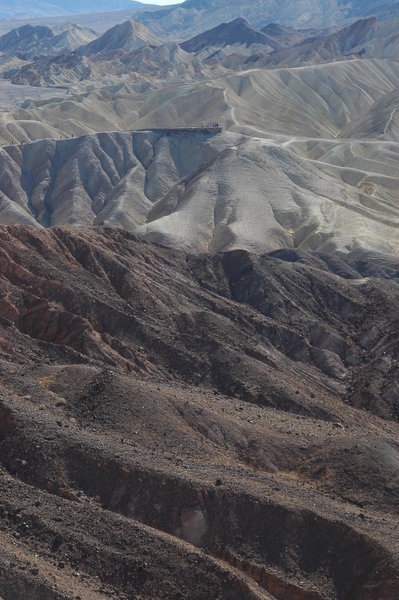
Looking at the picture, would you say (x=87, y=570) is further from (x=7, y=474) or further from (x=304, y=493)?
(x=304, y=493)

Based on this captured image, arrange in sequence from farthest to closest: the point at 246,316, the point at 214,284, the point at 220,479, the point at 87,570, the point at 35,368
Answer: the point at 214,284, the point at 246,316, the point at 35,368, the point at 220,479, the point at 87,570

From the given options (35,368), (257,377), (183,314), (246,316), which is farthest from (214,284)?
(35,368)

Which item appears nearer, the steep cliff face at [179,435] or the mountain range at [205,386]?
the steep cliff face at [179,435]

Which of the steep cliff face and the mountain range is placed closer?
the steep cliff face

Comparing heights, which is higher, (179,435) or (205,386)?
(179,435)

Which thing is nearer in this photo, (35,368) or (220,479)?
(220,479)

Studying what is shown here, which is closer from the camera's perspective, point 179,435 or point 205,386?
point 179,435

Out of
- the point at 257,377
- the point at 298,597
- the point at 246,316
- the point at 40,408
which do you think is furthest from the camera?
the point at 246,316

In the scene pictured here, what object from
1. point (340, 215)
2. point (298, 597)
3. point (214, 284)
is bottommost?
point (340, 215)
